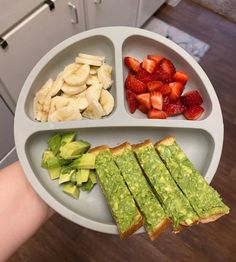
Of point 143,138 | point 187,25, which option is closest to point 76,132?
point 143,138

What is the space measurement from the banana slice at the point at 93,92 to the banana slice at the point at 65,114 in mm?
64

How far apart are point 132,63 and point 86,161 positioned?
16.2 inches

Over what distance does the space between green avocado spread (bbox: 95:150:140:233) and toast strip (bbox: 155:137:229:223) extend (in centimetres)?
15

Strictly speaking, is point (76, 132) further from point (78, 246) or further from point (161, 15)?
point (161, 15)

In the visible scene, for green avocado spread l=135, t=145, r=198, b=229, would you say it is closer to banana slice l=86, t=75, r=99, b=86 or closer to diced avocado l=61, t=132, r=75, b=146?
diced avocado l=61, t=132, r=75, b=146

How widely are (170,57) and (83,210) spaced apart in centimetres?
61

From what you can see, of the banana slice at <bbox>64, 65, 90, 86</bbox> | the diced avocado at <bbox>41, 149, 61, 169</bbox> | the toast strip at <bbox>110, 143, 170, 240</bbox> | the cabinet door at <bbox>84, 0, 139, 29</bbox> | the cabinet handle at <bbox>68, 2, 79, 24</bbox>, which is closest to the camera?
the toast strip at <bbox>110, 143, 170, 240</bbox>

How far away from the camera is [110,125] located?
85 centimetres

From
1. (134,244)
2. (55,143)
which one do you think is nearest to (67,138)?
(55,143)

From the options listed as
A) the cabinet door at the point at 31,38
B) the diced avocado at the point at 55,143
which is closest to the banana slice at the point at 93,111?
the diced avocado at the point at 55,143

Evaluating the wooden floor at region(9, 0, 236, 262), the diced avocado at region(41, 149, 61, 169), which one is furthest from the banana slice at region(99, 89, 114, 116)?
the wooden floor at region(9, 0, 236, 262)

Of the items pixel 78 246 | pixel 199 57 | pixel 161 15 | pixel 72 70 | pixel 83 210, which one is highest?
pixel 72 70

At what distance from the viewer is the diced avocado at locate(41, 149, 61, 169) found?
31.4 inches

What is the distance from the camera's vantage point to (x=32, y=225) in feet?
2.86
